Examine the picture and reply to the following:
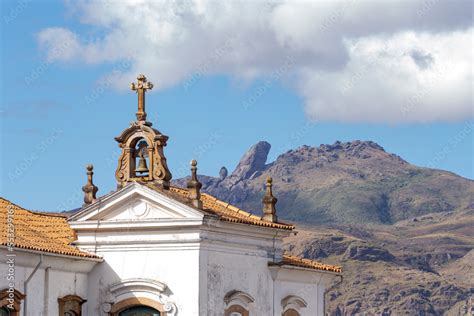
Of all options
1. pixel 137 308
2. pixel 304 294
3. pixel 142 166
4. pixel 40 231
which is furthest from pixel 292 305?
pixel 40 231

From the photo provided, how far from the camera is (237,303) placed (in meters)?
35.7

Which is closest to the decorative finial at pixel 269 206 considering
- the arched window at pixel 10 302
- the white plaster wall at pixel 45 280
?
the white plaster wall at pixel 45 280

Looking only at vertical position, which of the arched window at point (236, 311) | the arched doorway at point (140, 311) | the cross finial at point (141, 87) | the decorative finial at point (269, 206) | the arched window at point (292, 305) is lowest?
the arched doorway at point (140, 311)

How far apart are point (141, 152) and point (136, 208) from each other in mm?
2065

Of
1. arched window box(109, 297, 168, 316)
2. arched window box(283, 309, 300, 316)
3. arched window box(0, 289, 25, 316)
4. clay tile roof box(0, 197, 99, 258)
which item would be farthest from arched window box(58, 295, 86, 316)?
arched window box(283, 309, 300, 316)

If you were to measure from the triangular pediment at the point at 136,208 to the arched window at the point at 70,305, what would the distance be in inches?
91.3

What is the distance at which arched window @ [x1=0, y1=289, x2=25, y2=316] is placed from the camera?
1230 inches

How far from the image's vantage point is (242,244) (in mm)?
35969

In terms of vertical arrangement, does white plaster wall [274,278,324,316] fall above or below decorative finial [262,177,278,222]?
below

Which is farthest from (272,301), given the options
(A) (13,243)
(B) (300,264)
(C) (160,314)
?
(A) (13,243)

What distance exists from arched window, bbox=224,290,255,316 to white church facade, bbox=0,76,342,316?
0.13 ft

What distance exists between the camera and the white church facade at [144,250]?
33.8 m

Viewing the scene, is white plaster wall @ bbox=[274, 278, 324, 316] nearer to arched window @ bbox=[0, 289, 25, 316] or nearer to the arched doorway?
the arched doorway

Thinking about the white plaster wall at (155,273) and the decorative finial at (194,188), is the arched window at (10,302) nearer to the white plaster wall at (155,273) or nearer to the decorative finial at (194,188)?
the white plaster wall at (155,273)
